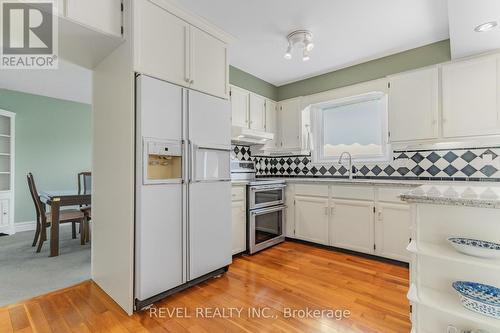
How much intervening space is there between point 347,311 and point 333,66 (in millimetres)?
3039

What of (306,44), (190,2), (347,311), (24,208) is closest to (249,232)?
(347,311)

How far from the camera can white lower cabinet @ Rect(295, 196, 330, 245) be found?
3.25m

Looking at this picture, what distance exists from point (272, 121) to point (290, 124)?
31cm

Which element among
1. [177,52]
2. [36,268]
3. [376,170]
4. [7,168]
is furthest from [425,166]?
[7,168]

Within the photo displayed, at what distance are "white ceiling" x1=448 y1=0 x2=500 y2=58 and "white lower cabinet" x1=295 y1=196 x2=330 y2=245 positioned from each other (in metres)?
2.12

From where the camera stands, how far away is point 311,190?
11.1 ft

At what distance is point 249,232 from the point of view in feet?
9.91

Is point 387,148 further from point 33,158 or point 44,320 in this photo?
point 33,158

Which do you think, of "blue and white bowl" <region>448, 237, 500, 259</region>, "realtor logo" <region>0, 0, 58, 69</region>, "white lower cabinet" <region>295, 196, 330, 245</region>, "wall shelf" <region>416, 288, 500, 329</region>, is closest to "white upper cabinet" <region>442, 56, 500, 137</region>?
"white lower cabinet" <region>295, 196, 330, 245</region>

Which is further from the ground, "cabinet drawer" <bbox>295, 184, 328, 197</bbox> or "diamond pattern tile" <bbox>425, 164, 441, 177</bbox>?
"diamond pattern tile" <bbox>425, 164, 441, 177</bbox>

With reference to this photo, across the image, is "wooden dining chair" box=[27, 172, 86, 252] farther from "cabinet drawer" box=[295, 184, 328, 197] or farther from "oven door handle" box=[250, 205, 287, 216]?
"cabinet drawer" box=[295, 184, 328, 197]

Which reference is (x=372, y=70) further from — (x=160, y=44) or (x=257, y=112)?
(x=160, y=44)

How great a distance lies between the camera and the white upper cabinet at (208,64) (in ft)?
7.27

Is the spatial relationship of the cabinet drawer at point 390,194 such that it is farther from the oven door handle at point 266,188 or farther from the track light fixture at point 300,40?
the track light fixture at point 300,40
